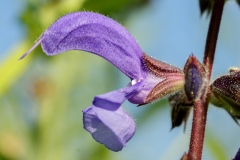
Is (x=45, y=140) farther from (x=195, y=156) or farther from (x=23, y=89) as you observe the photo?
(x=195, y=156)

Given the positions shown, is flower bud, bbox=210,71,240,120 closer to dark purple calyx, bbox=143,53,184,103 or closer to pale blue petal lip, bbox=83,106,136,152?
dark purple calyx, bbox=143,53,184,103

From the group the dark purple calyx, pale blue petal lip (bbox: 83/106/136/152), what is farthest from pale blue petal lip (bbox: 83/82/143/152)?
the dark purple calyx

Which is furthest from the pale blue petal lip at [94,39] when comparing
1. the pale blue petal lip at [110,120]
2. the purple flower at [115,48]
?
the pale blue petal lip at [110,120]

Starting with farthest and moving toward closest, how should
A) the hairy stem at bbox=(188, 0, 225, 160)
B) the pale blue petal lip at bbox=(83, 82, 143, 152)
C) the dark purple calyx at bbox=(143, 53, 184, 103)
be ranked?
1. the dark purple calyx at bbox=(143, 53, 184, 103)
2. the hairy stem at bbox=(188, 0, 225, 160)
3. the pale blue petal lip at bbox=(83, 82, 143, 152)

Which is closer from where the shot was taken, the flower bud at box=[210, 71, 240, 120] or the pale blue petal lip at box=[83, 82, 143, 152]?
the pale blue petal lip at box=[83, 82, 143, 152]

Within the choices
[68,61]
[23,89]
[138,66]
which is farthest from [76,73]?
[138,66]

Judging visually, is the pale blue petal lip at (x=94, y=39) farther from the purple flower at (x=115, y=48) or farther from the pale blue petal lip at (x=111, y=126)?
the pale blue petal lip at (x=111, y=126)
